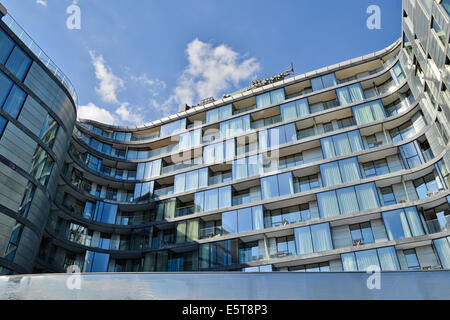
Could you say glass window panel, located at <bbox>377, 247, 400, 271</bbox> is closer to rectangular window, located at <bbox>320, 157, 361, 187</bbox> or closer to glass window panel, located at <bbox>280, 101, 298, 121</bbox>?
rectangular window, located at <bbox>320, 157, 361, 187</bbox>

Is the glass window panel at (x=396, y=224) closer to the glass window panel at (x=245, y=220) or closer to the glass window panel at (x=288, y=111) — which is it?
the glass window panel at (x=245, y=220)

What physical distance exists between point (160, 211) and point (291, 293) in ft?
90.7

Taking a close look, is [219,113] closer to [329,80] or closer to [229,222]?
[329,80]

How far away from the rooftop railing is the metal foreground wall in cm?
1866

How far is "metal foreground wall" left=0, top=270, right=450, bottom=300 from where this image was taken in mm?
7746

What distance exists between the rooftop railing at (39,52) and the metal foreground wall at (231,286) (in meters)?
18.7

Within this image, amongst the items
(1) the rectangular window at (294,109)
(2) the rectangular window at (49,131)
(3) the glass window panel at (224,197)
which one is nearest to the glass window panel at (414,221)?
(1) the rectangular window at (294,109)

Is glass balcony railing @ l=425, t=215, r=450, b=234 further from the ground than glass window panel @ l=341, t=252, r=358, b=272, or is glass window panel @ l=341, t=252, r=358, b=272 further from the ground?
glass balcony railing @ l=425, t=215, r=450, b=234

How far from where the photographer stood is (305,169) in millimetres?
30281

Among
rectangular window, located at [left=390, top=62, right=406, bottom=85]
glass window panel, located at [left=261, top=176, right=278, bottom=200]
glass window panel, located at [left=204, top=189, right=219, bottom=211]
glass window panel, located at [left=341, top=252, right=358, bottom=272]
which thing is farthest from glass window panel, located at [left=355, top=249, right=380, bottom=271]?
rectangular window, located at [left=390, top=62, right=406, bottom=85]

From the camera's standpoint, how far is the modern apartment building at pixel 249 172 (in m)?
22.4
